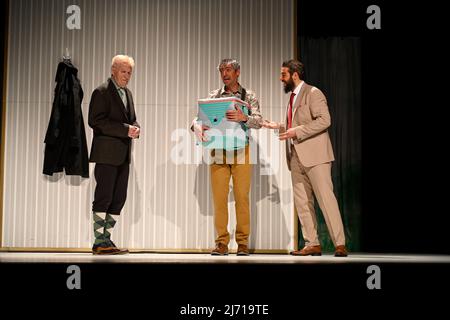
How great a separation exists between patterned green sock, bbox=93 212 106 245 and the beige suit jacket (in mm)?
1509

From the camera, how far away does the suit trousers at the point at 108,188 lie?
165 inches

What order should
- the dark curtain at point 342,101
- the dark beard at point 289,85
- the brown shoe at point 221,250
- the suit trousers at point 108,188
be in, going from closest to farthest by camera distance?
the suit trousers at point 108,188 → the brown shoe at point 221,250 → the dark beard at point 289,85 → the dark curtain at point 342,101

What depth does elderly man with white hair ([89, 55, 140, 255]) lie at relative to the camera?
13.8ft

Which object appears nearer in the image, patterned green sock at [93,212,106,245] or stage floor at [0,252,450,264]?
stage floor at [0,252,450,264]

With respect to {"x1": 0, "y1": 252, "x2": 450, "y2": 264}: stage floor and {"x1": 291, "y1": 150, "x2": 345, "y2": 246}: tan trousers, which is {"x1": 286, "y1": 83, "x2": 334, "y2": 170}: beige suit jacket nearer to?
{"x1": 291, "y1": 150, "x2": 345, "y2": 246}: tan trousers

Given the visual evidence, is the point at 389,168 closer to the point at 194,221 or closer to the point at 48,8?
the point at 194,221

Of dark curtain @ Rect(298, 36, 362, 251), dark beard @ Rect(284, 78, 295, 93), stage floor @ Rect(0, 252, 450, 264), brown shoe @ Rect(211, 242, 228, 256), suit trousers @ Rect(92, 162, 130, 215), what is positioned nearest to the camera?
stage floor @ Rect(0, 252, 450, 264)

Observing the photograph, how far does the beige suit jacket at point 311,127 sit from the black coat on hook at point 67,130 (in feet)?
5.99

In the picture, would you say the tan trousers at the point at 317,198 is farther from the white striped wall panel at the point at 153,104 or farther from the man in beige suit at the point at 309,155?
the white striped wall panel at the point at 153,104

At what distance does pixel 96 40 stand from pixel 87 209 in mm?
1469

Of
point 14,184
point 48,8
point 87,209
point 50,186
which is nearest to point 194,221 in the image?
point 87,209

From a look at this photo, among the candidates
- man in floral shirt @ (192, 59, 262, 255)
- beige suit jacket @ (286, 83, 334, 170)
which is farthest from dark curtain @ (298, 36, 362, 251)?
man in floral shirt @ (192, 59, 262, 255)

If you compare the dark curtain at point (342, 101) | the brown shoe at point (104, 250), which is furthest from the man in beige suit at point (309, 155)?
the brown shoe at point (104, 250)
